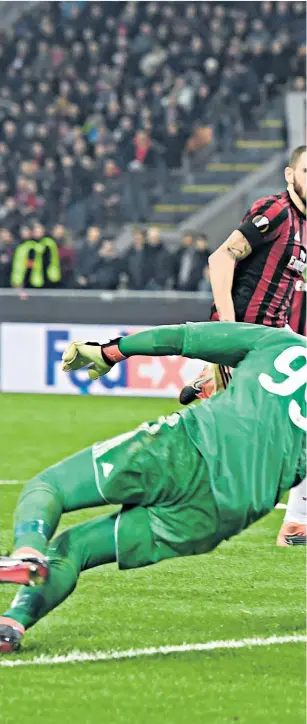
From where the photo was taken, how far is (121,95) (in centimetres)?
2588

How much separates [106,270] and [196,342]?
1385 centimetres

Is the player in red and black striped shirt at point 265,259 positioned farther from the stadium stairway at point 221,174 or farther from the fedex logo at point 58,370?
the stadium stairway at point 221,174

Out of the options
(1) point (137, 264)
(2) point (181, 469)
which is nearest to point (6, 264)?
(1) point (137, 264)

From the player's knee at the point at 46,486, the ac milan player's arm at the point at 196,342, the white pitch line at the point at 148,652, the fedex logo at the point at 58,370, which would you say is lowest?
the fedex logo at the point at 58,370

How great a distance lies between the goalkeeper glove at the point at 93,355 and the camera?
5031mm

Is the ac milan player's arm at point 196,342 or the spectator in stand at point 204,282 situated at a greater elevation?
the ac milan player's arm at point 196,342

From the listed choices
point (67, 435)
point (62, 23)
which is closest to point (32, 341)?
point (67, 435)

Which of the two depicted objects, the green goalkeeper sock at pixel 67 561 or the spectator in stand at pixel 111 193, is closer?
the green goalkeeper sock at pixel 67 561

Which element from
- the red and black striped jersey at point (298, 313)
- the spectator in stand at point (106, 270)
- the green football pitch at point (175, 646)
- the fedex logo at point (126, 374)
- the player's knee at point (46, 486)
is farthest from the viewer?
the spectator in stand at point (106, 270)

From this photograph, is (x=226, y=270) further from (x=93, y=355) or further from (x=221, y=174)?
(x=221, y=174)

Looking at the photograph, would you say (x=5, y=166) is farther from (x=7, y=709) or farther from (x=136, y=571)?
(x=7, y=709)

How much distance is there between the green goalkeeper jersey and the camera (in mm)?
4918

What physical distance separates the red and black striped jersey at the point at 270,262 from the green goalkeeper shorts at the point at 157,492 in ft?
8.67

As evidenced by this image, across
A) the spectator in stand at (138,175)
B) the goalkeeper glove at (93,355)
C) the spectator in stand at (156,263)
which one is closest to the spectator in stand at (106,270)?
the spectator in stand at (156,263)
